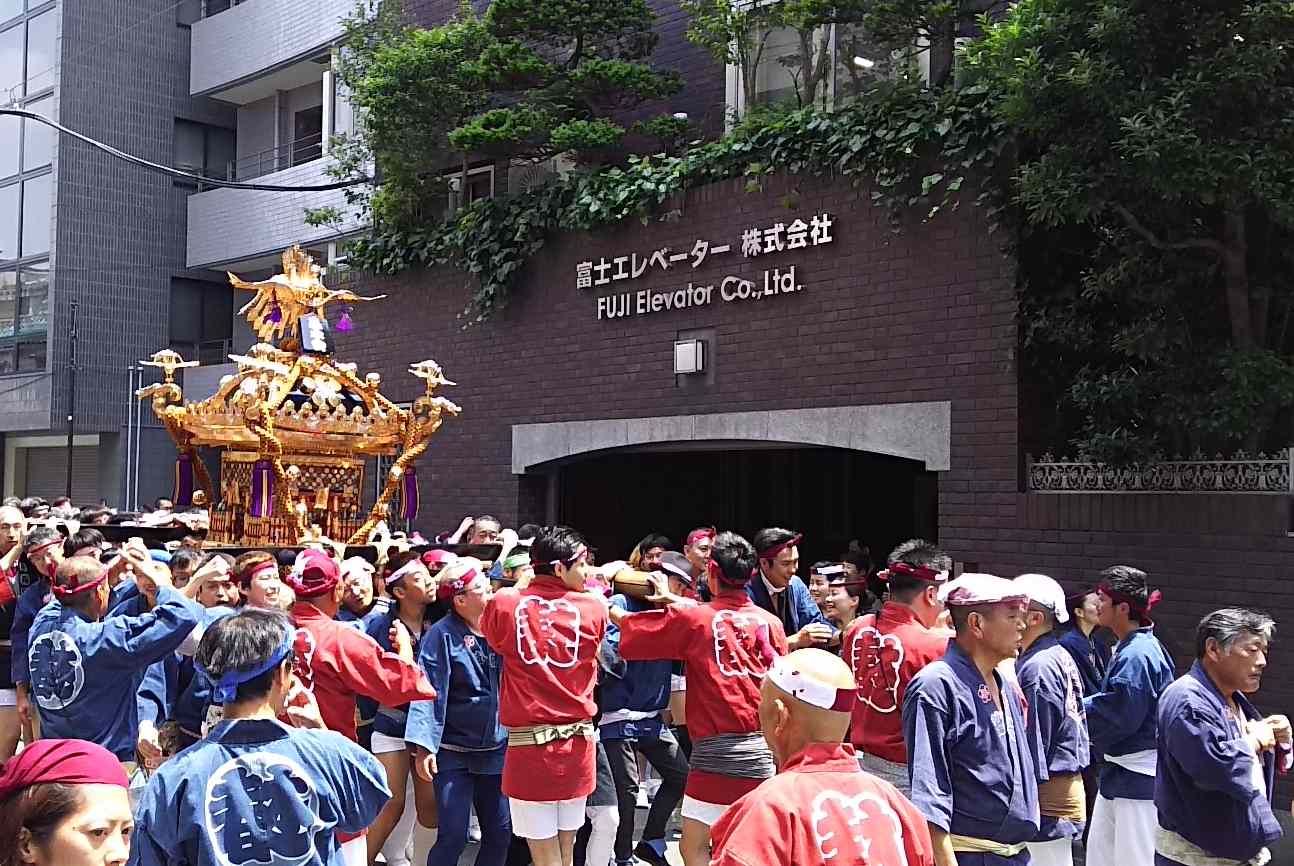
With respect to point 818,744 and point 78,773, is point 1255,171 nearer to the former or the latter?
point 818,744

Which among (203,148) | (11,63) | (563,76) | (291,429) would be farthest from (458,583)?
(11,63)

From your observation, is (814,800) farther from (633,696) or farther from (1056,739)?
(633,696)

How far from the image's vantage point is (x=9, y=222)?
82.4 feet

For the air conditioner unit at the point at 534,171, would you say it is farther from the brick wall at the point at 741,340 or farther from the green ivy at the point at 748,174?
the brick wall at the point at 741,340

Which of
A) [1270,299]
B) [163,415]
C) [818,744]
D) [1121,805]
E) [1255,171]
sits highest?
[1255,171]

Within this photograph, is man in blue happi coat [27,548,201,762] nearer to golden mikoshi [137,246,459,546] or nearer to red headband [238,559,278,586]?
red headband [238,559,278,586]

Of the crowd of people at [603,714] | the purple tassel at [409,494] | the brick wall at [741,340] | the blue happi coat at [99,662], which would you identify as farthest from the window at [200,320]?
the blue happi coat at [99,662]

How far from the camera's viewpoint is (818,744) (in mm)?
3346

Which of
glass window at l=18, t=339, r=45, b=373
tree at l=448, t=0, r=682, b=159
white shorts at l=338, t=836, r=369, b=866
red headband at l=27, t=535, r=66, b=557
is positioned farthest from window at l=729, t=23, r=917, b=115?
glass window at l=18, t=339, r=45, b=373

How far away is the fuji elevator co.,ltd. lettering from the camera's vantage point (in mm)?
12109

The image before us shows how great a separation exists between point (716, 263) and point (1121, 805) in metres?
7.48

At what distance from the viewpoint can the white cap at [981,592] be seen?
4.45m

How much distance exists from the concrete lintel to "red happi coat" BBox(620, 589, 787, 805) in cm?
486

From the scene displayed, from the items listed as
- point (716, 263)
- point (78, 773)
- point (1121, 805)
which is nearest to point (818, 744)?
point (78, 773)
